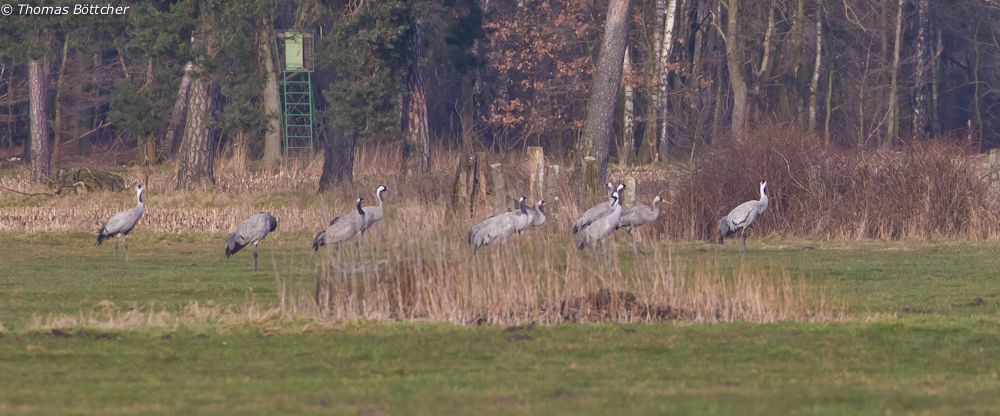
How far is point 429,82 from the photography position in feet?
187

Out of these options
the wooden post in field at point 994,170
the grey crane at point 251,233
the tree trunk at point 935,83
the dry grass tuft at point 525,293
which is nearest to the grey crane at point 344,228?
the grey crane at point 251,233

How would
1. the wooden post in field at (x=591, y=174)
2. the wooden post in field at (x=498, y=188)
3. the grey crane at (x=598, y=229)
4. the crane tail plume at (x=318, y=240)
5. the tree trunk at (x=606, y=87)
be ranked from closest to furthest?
the grey crane at (x=598, y=229)
the crane tail plume at (x=318, y=240)
the wooden post in field at (x=498, y=188)
the wooden post in field at (x=591, y=174)
the tree trunk at (x=606, y=87)

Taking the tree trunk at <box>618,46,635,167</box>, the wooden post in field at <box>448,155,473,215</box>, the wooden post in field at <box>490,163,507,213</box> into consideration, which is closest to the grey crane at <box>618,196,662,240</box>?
the wooden post in field at <box>490,163,507,213</box>

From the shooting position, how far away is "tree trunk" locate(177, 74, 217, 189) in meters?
34.0

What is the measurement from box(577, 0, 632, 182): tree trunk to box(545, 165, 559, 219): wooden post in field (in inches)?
115

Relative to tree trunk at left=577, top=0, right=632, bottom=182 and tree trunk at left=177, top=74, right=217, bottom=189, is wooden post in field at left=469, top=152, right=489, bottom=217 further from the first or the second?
tree trunk at left=177, top=74, right=217, bottom=189

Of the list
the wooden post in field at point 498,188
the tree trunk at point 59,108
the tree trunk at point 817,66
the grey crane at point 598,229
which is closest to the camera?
the grey crane at point 598,229

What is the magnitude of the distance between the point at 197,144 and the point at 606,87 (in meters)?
11.5

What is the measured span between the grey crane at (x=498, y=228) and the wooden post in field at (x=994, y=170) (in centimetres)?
1023

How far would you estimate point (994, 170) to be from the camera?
25.0m

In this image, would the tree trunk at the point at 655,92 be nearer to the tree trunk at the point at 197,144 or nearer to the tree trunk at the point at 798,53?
the tree trunk at the point at 798,53

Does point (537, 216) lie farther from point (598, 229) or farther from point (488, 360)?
point (488, 360)

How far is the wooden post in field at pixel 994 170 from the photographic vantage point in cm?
2472

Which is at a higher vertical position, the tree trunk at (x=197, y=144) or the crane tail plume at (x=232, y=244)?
the tree trunk at (x=197, y=144)
